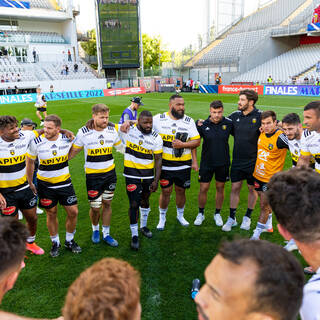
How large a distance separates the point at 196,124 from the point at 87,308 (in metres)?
4.44

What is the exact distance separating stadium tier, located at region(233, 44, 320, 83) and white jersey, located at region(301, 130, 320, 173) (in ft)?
110

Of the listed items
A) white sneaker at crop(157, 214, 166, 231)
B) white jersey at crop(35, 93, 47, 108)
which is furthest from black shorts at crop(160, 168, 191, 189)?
white jersey at crop(35, 93, 47, 108)

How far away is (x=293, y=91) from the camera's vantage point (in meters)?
26.8

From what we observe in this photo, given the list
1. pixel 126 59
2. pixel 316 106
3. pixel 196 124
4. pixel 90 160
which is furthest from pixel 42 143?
pixel 126 59

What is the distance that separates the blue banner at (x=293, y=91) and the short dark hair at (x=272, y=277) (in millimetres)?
27094

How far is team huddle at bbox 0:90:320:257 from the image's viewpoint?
421 centimetres

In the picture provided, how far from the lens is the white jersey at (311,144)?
13.0ft

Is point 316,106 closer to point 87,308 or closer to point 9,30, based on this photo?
point 87,308

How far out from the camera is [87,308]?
3.43 ft

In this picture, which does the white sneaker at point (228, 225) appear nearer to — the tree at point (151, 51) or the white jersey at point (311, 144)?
the white jersey at point (311, 144)

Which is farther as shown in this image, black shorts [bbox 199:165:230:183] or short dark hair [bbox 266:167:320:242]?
black shorts [bbox 199:165:230:183]

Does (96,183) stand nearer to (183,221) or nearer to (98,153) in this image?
(98,153)

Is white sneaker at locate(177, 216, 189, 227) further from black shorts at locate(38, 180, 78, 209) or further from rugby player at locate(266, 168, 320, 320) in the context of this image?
rugby player at locate(266, 168, 320, 320)

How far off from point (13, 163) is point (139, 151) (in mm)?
1881
